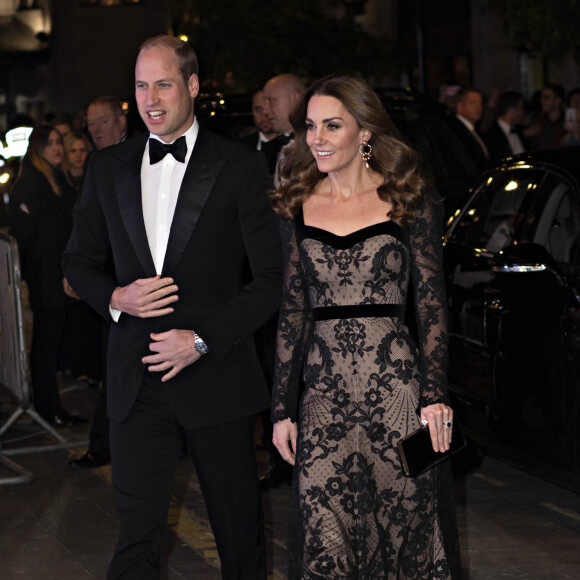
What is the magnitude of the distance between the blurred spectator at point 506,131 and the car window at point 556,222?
609 centimetres

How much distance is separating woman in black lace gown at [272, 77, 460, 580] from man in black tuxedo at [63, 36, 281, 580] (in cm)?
18

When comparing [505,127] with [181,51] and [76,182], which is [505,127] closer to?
[76,182]

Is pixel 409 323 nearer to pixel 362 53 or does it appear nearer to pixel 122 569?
pixel 122 569

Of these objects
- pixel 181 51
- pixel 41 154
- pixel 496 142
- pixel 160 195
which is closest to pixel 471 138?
pixel 496 142

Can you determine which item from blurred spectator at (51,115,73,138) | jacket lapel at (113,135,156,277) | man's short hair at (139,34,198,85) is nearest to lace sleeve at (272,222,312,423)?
jacket lapel at (113,135,156,277)

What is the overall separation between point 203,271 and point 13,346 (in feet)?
13.5

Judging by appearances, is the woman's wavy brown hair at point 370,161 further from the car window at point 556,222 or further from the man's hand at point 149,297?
the car window at point 556,222

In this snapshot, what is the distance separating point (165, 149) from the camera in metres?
4.42

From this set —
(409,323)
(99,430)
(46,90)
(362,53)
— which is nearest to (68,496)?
(99,430)

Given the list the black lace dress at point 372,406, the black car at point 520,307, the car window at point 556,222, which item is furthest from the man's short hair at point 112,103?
the black lace dress at point 372,406

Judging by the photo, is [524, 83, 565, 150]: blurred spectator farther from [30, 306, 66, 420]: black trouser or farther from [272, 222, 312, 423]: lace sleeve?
[272, 222, 312, 423]: lace sleeve

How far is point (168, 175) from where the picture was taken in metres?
4.44

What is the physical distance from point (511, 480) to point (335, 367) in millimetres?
3496

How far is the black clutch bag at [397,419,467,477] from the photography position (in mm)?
4215
